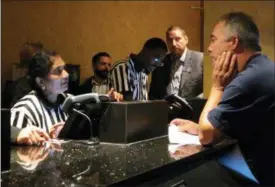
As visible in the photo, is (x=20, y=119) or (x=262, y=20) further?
(x=262, y=20)

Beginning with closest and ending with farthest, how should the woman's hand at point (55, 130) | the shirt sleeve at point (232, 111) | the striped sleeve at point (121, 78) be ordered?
the shirt sleeve at point (232, 111)
the woman's hand at point (55, 130)
the striped sleeve at point (121, 78)

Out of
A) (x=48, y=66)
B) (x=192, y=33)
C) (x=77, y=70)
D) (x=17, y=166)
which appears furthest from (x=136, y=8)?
(x=17, y=166)

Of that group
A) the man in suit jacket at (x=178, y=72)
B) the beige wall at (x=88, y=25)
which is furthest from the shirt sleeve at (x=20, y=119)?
the beige wall at (x=88, y=25)

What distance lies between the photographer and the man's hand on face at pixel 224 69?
1.46 m

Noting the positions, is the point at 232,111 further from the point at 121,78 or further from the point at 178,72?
the point at 178,72

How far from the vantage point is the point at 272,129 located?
4.54 feet

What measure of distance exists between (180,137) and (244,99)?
0.30 meters

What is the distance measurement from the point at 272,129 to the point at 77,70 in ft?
10.0

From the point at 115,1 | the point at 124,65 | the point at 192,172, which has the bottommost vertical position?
the point at 192,172

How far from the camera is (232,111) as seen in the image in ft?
4.38

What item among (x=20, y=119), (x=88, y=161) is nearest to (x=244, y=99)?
(x=88, y=161)

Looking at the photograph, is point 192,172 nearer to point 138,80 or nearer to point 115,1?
point 138,80

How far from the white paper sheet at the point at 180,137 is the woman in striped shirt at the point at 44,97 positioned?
18.9 inches

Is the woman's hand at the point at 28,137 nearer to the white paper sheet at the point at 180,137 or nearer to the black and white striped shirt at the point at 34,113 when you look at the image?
the black and white striped shirt at the point at 34,113
